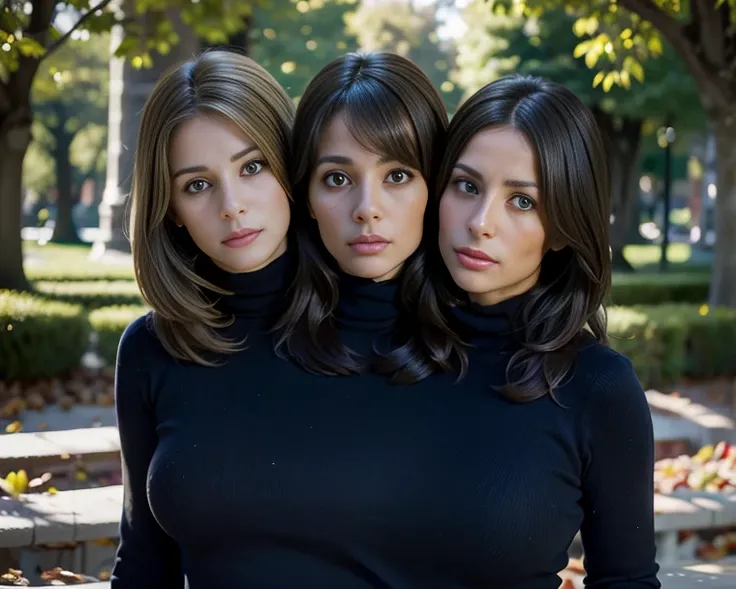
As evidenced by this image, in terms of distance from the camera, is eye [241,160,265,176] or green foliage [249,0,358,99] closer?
eye [241,160,265,176]

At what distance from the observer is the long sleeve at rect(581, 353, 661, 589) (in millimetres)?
2223

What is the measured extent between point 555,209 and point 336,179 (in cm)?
48

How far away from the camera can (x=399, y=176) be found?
2.38 metres

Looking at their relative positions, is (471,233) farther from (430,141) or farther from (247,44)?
(247,44)

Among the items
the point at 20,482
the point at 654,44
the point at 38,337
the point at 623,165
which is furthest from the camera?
the point at 623,165

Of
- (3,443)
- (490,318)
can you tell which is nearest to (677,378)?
(3,443)

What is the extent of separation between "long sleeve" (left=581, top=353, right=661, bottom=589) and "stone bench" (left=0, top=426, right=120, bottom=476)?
385 centimetres

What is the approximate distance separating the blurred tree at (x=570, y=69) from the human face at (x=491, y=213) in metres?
18.2

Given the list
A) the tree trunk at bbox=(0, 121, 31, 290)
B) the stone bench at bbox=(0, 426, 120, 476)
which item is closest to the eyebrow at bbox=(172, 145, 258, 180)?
the stone bench at bbox=(0, 426, 120, 476)

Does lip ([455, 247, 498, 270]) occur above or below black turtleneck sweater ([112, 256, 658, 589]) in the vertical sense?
above

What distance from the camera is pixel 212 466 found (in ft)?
7.57

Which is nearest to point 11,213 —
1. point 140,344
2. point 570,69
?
point 140,344

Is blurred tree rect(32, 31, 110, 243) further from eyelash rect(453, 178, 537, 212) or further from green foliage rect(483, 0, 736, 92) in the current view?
eyelash rect(453, 178, 537, 212)

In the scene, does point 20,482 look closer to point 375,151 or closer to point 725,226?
point 375,151
